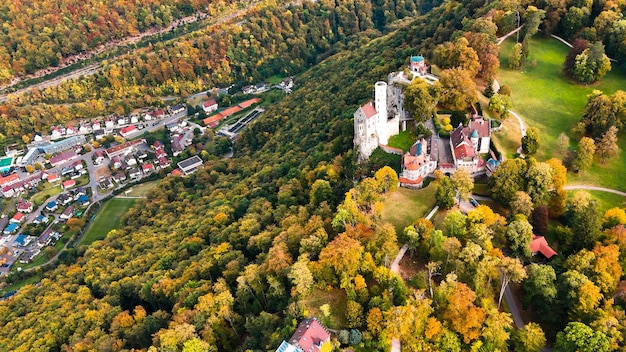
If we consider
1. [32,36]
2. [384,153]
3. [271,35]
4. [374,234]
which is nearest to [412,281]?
[374,234]

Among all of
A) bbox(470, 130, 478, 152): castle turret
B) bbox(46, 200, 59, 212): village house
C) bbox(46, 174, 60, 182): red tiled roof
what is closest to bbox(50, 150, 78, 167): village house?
bbox(46, 174, 60, 182): red tiled roof

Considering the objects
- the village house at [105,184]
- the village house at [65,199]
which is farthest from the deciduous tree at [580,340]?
the village house at [65,199]

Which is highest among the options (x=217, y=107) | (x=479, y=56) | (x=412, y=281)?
(x=479, y=56)

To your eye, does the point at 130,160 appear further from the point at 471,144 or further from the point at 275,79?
the point at 471,144

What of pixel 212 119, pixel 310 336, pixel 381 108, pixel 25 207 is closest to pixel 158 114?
pixel 212 119

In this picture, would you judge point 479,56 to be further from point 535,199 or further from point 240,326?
point 240,326

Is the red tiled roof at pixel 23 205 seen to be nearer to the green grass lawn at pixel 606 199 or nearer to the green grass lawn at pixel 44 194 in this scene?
the green grass lawn at pixel 44 194

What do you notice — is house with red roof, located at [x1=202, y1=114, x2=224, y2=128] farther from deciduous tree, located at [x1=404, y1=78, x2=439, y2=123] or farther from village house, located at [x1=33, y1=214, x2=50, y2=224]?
deciduous tree, located at [x1=404, y1=78, x2=439, y2=123]
